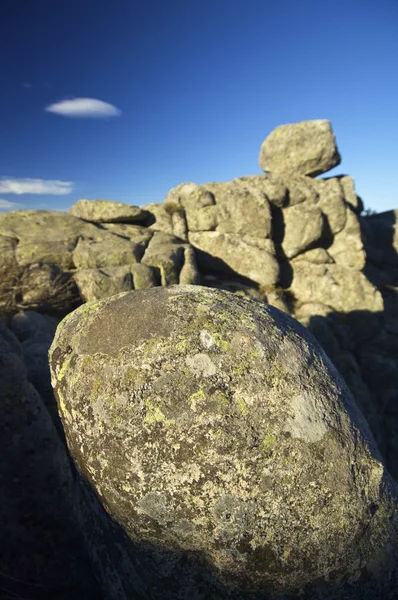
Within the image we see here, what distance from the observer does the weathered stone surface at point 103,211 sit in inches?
733

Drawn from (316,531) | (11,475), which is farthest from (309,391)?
(11,475)

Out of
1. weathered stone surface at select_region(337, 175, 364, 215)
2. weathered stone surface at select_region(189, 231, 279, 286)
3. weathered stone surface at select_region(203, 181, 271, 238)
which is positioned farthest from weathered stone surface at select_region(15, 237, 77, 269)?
weathered stone surface at select_region(337, 175, 364, 215)

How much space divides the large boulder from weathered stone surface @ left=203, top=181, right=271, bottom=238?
17014mm

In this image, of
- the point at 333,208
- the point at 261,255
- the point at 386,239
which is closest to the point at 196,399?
the point at 261,255

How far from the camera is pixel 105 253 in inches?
605

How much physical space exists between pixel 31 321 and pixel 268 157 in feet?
71.3

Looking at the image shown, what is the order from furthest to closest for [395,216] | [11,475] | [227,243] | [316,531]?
[395,216] → [227,243] → [11,475] → [316,531]

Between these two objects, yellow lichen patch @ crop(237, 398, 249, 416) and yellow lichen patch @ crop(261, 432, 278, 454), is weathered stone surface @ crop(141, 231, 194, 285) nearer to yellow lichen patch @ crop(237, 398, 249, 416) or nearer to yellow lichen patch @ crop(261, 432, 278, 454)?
yellow lichen patch @ crop(237, 398, 249, 416)

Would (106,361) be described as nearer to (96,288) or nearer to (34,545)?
(34,545)

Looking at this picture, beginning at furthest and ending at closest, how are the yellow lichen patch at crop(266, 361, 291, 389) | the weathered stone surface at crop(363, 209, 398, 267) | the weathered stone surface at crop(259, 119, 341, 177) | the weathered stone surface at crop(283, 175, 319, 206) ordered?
the weathered stone surface at crop(363, 209, 398, 267), the weathered stone surface at crop(259, 119, 341, 177), the weathered stone surface at crop(283, 175, 319, 206), the yellow lichen patch at crop(266, 361, 291, 389)

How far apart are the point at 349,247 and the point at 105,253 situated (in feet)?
53.9

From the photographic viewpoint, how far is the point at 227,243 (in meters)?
→ 20.2

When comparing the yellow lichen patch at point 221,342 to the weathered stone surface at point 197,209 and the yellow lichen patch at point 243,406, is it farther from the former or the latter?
the weathered stone surface at point 197,209

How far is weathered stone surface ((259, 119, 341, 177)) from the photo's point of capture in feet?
82.6
